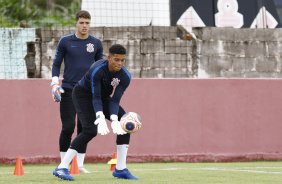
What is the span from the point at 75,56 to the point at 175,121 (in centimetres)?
367

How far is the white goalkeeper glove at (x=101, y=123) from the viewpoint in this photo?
7.04m

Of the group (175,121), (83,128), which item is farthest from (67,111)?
(175,121)

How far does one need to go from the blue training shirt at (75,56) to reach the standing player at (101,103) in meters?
→ 0.82

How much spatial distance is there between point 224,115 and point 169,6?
286 cm

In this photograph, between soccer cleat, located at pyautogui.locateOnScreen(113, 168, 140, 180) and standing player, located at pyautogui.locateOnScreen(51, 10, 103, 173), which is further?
standing player, located at pyautogui.locateOnScreen(51, 10, 103, 173)

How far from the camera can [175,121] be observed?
38.0 ft

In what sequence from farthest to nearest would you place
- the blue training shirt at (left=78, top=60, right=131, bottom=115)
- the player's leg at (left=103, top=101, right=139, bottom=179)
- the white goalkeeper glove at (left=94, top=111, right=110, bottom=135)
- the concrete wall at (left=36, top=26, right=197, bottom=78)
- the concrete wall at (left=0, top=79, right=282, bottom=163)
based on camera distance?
the concrete wall at (left=36, top=26, right=197, bottom=78) < the concrete wall at (left=0, top=79, right=282, bottom=163) < the player's leg at (left=103, top=101, right=139, bottom=179) < the blue training shirt at (left=78, top=60, right=131, bottom=115) < the white goalkeeper glove at (left=94, top=111, right=110, bottom=135)

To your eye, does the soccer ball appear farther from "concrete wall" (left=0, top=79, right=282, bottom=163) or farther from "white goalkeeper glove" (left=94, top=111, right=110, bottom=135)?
"concrete wall" (left=0, top=79, right=282, bottom=163)

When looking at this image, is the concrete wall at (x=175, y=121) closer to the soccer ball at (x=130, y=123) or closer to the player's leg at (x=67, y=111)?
the player's leg at (x=67, y=111)

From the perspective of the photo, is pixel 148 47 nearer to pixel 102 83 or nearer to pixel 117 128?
pixel 102 83

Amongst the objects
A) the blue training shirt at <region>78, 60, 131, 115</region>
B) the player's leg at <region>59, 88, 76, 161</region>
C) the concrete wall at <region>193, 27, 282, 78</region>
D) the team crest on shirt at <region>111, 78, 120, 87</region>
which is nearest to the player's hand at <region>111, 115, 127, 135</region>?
the blue training shirt at <region>78, 60, 131, 115</region>

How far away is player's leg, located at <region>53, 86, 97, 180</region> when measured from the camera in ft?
24.0

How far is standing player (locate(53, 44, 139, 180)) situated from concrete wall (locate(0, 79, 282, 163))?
3.77 m

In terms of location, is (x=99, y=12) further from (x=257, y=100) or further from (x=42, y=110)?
(x=257, y=100)
